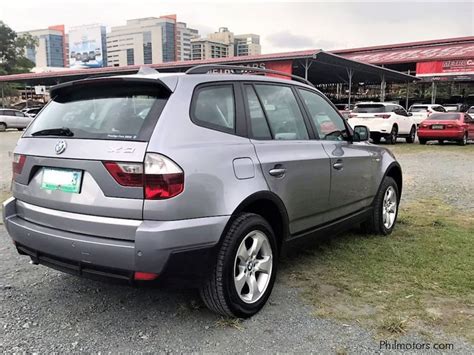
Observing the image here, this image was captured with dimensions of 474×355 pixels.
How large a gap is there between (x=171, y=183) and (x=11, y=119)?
32.2m

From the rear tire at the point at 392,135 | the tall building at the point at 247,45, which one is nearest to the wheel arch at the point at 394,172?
the rear tire at the point at 392,135

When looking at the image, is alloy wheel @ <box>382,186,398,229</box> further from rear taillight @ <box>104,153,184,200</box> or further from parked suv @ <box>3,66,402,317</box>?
rear taillight @ <box>104,153,184,200</box>

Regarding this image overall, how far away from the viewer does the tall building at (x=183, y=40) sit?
100m

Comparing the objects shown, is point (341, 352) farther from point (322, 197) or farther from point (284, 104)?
point (284, 104)

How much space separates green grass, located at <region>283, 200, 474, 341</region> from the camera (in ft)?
11.0

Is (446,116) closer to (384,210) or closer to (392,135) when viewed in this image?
(392,135)

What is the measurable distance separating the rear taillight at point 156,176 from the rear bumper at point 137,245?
0.18 m

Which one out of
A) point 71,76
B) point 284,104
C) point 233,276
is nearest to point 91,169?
point 233,276

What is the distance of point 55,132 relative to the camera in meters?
3.34

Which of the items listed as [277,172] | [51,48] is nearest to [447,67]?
[277,172]

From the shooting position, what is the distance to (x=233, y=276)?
3162 millimetres

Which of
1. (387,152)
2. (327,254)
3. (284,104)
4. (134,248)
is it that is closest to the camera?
(134,248)

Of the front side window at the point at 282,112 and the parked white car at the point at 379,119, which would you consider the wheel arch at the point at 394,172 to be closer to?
the front side window at the point at 282,112

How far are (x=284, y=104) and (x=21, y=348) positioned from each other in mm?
2656
